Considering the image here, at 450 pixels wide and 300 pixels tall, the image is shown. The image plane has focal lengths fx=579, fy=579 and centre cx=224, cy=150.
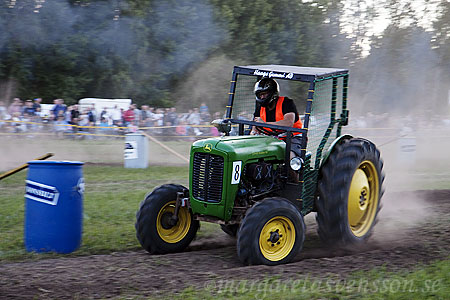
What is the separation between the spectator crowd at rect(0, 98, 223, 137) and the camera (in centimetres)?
1791

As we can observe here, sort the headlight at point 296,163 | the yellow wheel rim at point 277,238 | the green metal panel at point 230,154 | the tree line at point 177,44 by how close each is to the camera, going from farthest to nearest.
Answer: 1. the tree line at point 177,44
2. the headlight at point 296,163
3. the green metal panel at point 230,154
4. the yellow wheel rim at point 277,238

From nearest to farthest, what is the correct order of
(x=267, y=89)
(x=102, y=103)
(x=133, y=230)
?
(x=267, y=89) → (x=133, y=230) → (x=102, y=103)

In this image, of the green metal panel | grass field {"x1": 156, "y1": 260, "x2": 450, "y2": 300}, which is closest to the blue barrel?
the green metal panel

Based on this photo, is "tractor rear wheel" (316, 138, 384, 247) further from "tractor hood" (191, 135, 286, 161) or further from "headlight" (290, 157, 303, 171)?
"tractor hood" (191, 135, 286, 161)

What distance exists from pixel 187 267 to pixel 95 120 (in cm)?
1551

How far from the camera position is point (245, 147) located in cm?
586

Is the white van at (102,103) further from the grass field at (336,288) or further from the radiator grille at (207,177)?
the grass field at (336,288)

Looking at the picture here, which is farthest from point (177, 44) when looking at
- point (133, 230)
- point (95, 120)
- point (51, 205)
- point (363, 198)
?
point (51, 205)

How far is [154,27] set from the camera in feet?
72.6

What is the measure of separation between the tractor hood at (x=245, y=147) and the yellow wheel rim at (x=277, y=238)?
73 centimetres

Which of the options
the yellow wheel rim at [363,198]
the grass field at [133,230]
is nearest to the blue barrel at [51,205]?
the grass field at [133,230]

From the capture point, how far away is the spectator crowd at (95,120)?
17906mm

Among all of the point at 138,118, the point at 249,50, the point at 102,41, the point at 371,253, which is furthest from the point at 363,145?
the point at 249,50

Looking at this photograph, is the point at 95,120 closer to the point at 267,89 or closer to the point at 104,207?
the point at 104,207
